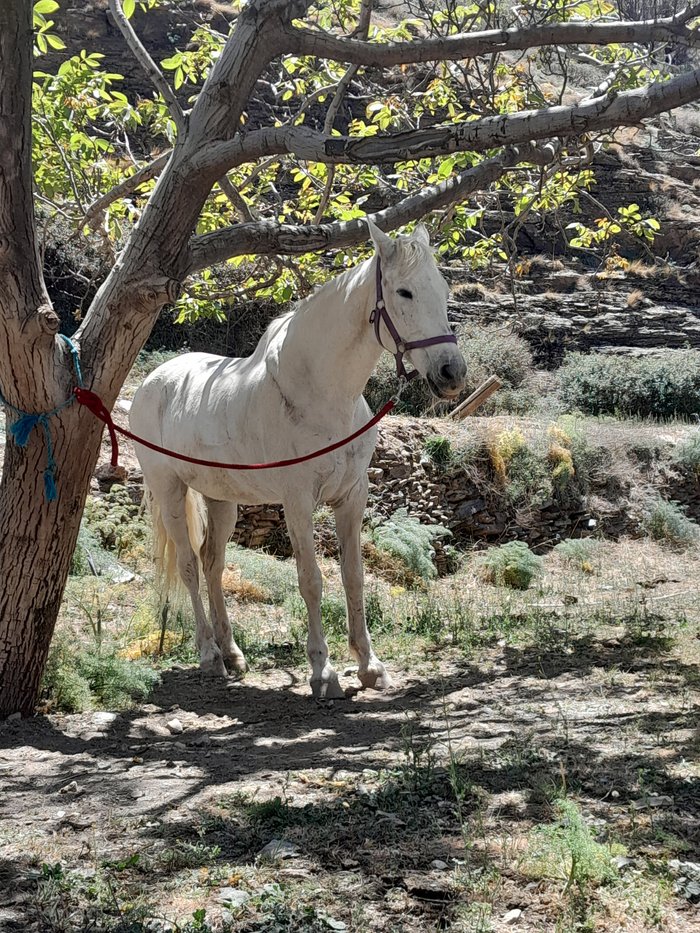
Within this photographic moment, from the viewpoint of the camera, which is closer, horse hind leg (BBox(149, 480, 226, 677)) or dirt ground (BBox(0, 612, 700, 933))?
dirt ground (BBox(0, 612, 700, 933))

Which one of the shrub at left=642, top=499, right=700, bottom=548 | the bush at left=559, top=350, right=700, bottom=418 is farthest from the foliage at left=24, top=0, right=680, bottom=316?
the bush at left=559, top=350, right=700, bottom=418

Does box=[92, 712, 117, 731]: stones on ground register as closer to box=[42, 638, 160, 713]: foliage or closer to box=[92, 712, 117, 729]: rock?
box=[92, 712, 117, 729]: rock

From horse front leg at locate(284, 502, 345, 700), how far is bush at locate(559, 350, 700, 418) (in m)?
13.3

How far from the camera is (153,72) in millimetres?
5320

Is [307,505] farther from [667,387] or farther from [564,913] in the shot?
[667,387]

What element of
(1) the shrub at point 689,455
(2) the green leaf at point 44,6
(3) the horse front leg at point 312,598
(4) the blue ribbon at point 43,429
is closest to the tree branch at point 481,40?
(2) the green leaf at point 44,6

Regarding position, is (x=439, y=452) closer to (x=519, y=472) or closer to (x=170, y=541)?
(x=519, y=472)

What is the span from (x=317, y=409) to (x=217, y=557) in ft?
6.27

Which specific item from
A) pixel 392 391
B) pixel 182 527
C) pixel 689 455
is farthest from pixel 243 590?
pixel 392 391

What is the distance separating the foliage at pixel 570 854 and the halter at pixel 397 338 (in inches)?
91.1

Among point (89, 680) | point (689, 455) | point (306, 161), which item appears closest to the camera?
point (89, 680)

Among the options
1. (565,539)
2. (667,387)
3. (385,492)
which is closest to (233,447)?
(385,492)

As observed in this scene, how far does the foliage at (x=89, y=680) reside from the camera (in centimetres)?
497

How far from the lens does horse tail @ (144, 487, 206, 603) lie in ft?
21.5
